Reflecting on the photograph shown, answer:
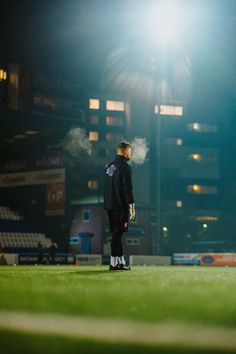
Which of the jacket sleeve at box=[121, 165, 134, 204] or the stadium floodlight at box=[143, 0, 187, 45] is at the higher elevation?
the stadium floodlight at box=[143, 0, 187, 45]

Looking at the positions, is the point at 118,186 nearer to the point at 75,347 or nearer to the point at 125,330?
the point at 125,330

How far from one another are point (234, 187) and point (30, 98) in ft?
213

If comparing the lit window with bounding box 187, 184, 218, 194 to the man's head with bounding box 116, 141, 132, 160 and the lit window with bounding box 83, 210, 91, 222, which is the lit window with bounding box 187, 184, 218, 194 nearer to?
the lit window with bounding box 83, 210, 91, 222

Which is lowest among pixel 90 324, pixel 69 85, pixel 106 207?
pixel 90 324

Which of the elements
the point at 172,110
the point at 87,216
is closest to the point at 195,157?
the point at 172,110

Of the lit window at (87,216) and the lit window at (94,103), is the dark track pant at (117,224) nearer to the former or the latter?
the lit window at (87,216)

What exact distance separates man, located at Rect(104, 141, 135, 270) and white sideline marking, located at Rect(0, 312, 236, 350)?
8766mm

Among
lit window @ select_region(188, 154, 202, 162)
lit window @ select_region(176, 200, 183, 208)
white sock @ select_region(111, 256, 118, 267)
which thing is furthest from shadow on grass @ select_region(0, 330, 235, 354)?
lit window @ select_region(188, 154, 202, 162)

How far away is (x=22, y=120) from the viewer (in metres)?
50.6

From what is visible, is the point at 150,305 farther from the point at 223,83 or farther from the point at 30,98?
the point at 223,83

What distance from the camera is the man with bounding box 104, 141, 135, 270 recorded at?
13.1m

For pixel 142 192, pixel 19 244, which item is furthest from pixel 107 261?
pixel 142 192

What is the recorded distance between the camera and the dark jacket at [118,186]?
13.1m

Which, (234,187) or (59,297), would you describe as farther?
(234,187)
